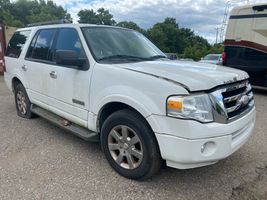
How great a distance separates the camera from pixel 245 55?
29.1 ft

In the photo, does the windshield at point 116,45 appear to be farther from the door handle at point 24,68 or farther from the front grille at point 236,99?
the door handle at point 24,68

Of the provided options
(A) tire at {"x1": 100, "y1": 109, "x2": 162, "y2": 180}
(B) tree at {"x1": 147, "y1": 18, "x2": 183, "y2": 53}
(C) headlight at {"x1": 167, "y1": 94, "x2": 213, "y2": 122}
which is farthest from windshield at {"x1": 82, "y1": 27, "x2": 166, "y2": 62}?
(B) tree at {"x1": 147, "y1": 18, "x2": 183, "y2": 53}

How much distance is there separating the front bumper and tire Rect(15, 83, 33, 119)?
3470 mm

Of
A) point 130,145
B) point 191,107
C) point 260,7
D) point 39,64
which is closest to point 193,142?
point 191,107

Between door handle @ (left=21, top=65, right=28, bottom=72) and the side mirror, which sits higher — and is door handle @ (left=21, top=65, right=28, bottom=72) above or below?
below

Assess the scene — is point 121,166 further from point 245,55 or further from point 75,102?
point 245,55

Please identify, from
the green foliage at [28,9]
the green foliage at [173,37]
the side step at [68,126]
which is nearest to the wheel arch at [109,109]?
the side step at [68,126]

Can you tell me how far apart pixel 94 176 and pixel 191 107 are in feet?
4.99

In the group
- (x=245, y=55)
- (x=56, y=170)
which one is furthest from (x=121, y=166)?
(x=245, y=55)

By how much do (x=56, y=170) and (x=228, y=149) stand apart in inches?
82.8

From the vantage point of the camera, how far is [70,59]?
3.33 m

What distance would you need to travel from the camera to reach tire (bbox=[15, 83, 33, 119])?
17.1 feet

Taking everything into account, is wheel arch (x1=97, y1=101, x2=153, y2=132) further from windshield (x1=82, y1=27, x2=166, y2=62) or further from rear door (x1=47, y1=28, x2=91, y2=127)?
windshield (x1=82, y1=27, x2=166, y2=62)

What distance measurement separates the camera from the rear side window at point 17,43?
5234 mm
